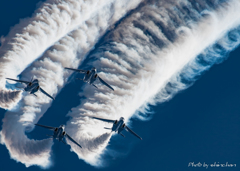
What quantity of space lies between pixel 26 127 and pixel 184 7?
55423 mm

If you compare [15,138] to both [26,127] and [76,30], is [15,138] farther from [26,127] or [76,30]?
[76,30]

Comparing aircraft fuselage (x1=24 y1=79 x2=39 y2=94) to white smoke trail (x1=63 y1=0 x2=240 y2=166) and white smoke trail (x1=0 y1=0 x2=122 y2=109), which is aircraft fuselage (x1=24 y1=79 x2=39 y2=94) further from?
white smoke trail (x1=63 y1=0 x2=240 y2=166)

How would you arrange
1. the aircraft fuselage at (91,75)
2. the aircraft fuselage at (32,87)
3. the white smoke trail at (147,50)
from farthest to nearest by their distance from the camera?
the white smoke trail at (147,50), the aircraft fuselage at (91,75), the aircraft fuselage at (32,87)

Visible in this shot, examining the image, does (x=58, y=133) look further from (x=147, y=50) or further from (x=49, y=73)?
(x=147, y=50)

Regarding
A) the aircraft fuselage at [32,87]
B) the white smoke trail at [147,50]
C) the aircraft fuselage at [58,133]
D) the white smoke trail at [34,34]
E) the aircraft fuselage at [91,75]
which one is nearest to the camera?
the aircraft fuselage at [32,87]

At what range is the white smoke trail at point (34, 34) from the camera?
6644cm

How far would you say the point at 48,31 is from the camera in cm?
6862

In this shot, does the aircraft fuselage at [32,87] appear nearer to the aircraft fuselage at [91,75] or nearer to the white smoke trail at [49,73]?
the white smoke trail at [49,73]

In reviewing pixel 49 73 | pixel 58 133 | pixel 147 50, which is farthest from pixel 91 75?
pixel 147 50

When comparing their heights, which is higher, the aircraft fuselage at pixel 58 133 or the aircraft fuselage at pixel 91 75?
the aircraft fuselage at pixel 91 75

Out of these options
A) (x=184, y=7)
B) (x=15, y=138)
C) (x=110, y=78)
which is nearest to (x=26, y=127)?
(x=15, y=138)

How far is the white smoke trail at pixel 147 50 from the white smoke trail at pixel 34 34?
1222 centimetres

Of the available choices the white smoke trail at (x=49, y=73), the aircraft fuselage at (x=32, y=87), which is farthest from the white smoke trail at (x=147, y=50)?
the aircraft fuselage at (x=32, y=87)

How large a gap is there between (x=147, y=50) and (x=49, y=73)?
91.9ft
